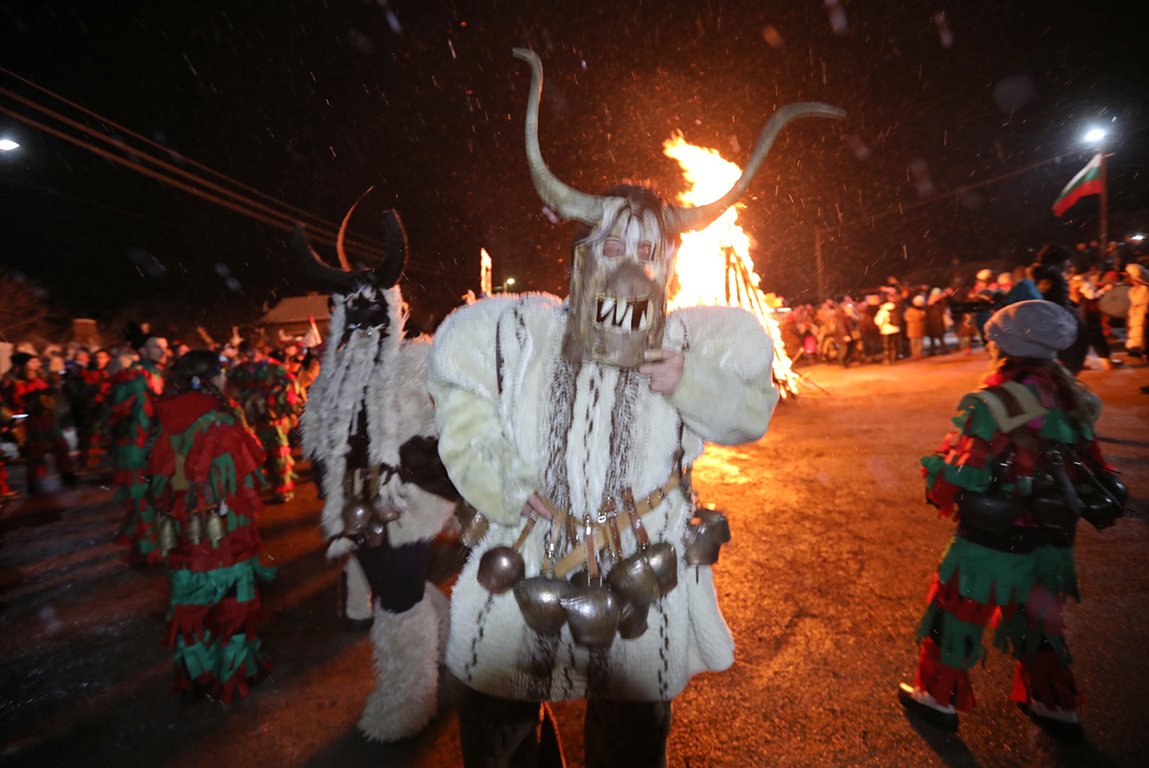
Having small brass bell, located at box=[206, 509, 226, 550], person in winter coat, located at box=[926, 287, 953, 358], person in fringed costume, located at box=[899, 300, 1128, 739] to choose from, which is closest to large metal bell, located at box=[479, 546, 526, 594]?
person in fringed costume, located at box=[899, 300, 1128, 739]

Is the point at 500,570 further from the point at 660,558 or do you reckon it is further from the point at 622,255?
the point at 622,255

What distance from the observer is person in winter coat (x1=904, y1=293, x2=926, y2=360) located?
1458 centimetres

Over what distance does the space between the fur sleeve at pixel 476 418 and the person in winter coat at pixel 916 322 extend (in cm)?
1635

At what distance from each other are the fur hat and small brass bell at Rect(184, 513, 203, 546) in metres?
4.22

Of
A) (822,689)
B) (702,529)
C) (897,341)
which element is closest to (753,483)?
(822,689)

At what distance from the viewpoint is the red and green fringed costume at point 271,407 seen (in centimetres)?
705

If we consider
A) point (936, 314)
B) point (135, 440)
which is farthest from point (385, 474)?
point (936, 314)

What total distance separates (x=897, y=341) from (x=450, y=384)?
1707 centimetres

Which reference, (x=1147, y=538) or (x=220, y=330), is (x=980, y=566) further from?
(x=220, y=330)

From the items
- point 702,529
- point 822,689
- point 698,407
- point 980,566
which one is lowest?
point 822,689

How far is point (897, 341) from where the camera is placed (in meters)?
15.4

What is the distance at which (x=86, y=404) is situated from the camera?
9.95 meters

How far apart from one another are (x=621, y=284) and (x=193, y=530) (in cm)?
288

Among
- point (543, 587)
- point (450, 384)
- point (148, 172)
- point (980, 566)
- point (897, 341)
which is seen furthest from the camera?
point (897, 341)
